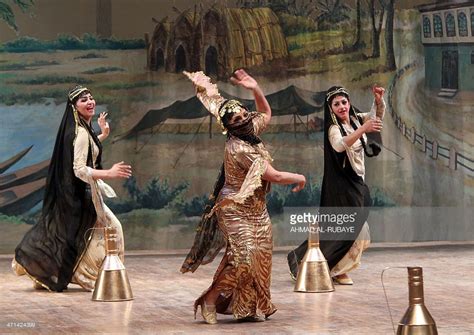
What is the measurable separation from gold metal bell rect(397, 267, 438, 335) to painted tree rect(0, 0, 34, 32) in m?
8.67

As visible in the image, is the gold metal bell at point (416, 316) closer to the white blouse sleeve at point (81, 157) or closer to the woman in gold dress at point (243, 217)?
the woman in gold dress at point (243, 217)

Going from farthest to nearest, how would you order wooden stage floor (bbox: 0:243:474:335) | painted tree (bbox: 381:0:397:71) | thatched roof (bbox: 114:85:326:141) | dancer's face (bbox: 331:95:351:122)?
1. painted tree (bbox: 381:0:397:71)
2. thatched roof (bbox: 114:85:326:141)
3. dancer's face (bbox: 331:95:351:122)
4. wooden stage floor (bbox: 0:243:474:335)

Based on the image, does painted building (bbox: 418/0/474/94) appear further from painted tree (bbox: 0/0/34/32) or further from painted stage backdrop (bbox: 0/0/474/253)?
painted tree (bbox: 0/0/34/32)

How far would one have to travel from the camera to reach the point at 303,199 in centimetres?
1509

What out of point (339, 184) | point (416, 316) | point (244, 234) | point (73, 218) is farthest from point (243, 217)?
point (73, 218)

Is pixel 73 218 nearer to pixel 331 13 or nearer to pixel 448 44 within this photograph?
pixel 331 13

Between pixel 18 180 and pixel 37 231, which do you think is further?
pixel 18 180

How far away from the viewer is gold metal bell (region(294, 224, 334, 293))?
406 inches

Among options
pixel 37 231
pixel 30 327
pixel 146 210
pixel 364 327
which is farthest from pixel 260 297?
pixel 146 210

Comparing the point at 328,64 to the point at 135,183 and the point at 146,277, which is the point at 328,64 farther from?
the point at 146,277

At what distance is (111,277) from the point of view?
993 cm

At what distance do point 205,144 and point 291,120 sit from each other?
102 centimetres

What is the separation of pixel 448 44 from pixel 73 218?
233 inches

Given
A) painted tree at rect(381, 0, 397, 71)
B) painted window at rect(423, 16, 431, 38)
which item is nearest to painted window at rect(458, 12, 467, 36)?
painted window at rect(423, 16, 431, 38)
